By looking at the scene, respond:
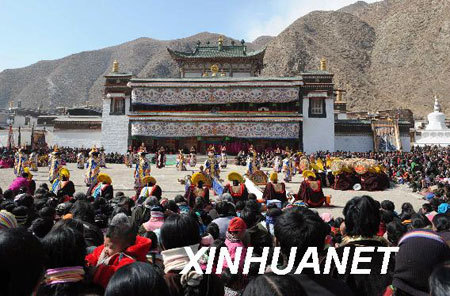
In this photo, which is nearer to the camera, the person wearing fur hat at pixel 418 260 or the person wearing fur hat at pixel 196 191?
the person wearing fur hat at pixel 418 260

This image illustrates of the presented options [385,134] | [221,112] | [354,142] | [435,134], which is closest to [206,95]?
[221,112]

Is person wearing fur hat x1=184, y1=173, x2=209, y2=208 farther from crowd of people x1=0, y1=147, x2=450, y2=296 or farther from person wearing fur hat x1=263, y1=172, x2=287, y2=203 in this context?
crowd of people x1=0, y1=147, x2=450, y2=296

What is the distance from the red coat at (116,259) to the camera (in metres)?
2.52

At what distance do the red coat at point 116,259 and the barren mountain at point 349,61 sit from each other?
2728 inches

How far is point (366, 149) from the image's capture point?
3095cm

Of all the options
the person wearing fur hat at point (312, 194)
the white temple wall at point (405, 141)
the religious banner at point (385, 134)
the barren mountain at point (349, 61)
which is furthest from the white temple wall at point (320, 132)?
the barren mountain at point (349, 61)

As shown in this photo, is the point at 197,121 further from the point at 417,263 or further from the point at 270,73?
the point at 270,73

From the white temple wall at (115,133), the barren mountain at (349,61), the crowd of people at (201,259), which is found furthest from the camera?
the barren mountain at (349,61)

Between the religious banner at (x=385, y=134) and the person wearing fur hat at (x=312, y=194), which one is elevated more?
the religious banner at (x=385, y=134)

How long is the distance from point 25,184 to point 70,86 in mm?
95739

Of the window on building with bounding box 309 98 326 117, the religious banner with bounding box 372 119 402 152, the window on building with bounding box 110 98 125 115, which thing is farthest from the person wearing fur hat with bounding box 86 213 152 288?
the window on building with bounding box 110 98 125 115

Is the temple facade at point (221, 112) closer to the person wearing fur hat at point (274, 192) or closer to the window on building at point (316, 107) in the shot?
the window on building at point (316, 107)

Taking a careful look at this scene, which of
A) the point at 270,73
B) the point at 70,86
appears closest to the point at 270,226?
the point at 270,73

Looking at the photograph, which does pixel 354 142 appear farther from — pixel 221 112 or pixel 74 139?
pixel 74 139
